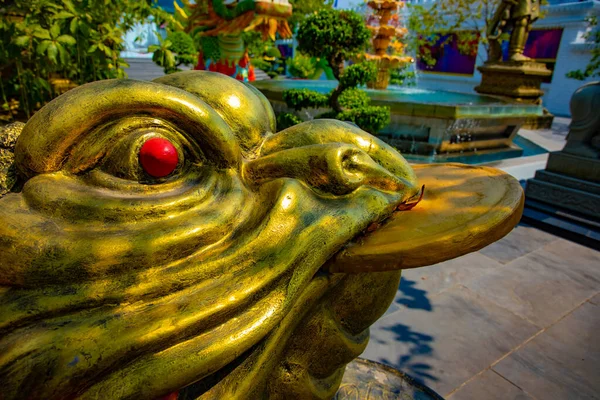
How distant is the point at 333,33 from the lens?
6.68m

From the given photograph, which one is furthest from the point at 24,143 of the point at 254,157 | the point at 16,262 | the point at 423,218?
the point at 423,218

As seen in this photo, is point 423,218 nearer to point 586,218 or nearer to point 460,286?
point 460,286

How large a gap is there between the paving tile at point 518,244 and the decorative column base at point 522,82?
10.4 m

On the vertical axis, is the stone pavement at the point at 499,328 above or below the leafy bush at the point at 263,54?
below

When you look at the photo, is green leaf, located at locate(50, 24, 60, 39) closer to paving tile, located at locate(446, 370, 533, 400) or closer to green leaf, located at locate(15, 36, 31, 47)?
green leaf, located at locate(15, 36, 31, 47)

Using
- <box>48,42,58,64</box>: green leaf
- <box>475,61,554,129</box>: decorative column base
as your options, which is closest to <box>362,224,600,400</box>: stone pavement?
<box>48,42,58,64</box>: green leaf

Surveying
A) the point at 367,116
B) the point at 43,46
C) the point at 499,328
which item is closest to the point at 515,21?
the point at 367,116

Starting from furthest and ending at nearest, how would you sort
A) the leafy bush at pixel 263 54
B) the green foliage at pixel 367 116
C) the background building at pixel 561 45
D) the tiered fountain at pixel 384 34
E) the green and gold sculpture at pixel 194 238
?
the leafy bush at pixel 263 54 < the background building at pixel 561 45 < the tiered fountain at pixel 384 34 < the green foliage at pixel 367 116 < the green and gold sculpture at pixel 194 238

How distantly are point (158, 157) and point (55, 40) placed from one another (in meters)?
3.95

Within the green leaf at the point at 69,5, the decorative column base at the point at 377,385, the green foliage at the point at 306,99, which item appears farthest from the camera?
the green foliage at the point at 306,99

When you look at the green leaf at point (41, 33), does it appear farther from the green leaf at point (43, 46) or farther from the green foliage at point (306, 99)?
the green foliage at point (306, 99)

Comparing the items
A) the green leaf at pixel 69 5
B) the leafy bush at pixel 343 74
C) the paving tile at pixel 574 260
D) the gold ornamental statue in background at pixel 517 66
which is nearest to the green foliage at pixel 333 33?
the leafy bush at pixel 343 74

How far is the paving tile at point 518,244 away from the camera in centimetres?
485

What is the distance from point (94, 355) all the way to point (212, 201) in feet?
1.42
